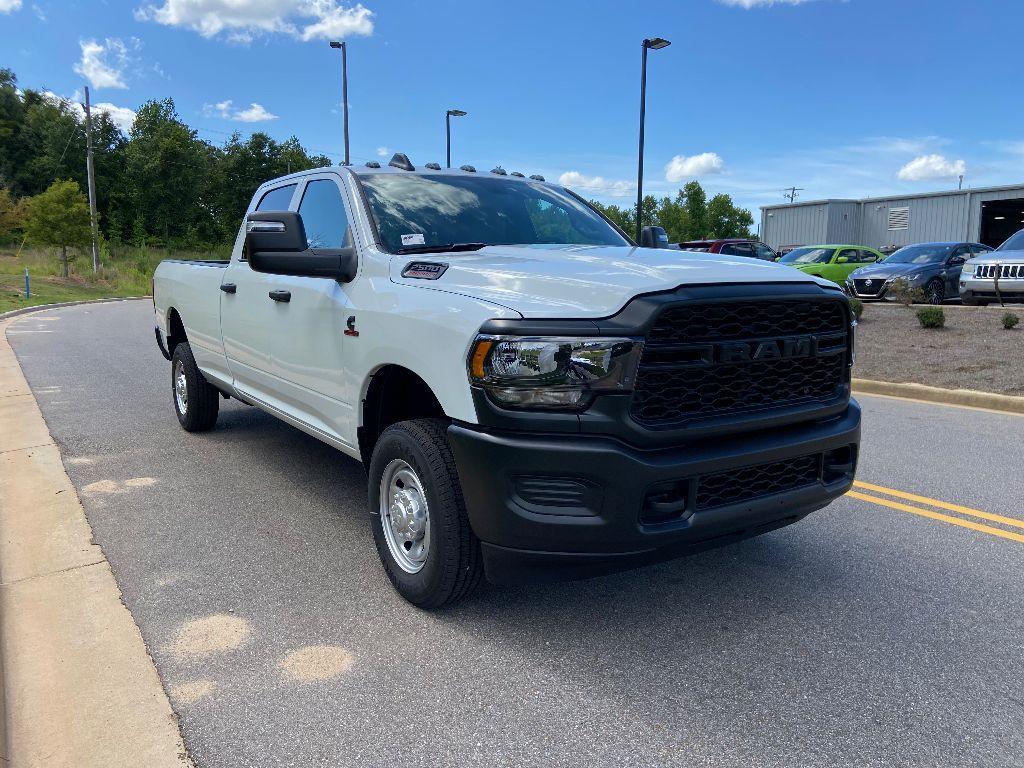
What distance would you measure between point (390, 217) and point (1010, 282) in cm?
1569

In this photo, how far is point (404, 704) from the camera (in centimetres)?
275

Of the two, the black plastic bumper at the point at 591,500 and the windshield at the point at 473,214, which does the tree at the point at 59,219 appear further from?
the black plastic bumper at the point at 591,500

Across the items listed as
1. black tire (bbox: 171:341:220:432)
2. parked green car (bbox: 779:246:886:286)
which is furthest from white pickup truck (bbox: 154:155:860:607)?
parked green car (bbox: 779:246:886:286)

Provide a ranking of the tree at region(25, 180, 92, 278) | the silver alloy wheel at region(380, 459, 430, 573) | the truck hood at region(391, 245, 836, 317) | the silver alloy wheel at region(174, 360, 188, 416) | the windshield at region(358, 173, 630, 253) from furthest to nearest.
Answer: the tree at region(25, 180, 92, 278), the silver alloy wheel at region(174, 360, 188, 416), the windshield at region(358, 173, 630, 253), the silver alloy wheel at region(380, 459, 430, 573), the truck hood at region(391, 245, 836, 317)

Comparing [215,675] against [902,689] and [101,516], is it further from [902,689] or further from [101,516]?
[902,689]

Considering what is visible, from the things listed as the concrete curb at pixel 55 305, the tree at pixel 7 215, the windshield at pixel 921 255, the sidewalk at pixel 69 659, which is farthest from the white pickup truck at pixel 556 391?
the tree at pixel 7 215

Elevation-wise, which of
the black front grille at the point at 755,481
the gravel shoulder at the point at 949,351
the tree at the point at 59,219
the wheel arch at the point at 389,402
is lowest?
the gravel shoulder at the point at 949,351

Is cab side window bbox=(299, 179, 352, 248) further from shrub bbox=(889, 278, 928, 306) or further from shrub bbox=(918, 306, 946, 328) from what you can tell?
shrub bbox=(889, 278, 928, 306)

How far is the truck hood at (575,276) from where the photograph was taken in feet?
9.39

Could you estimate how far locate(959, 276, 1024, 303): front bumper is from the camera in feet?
51.4

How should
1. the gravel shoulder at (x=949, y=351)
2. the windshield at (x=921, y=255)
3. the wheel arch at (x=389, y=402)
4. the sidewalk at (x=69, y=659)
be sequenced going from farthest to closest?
the windshield at (x=921, y=255)
the gravel shoulder at (x=949, y=351)
the wheel arch at (x=389, y=402)
the sidewalk at (x=69, y=659)

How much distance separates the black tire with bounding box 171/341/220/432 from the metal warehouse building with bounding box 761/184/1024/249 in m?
36.7

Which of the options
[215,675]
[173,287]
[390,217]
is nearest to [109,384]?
[173,287]

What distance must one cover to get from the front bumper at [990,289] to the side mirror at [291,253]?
626 inches
